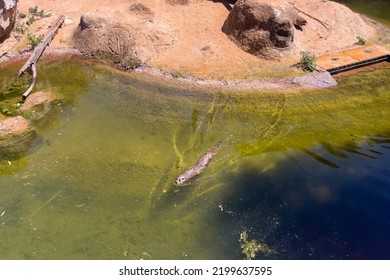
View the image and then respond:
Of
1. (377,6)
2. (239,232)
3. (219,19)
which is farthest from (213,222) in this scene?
(377,6)

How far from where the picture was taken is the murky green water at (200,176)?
30.1 ft

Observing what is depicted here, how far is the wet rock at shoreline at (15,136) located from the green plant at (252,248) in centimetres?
744

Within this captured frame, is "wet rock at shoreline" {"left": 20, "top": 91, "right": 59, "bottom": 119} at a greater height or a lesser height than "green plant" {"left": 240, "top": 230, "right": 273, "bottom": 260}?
lesser

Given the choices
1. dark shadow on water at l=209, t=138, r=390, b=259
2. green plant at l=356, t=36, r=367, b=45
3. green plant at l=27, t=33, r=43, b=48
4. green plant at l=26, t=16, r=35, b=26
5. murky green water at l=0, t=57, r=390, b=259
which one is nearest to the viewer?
dark shadow on water at l=209, t=138, r=390, b=259

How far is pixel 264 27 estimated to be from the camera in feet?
51.9

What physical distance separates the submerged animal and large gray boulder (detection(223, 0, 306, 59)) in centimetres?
636

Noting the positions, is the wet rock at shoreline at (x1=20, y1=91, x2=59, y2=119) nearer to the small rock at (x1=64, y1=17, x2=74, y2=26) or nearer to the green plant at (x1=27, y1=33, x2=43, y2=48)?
the green plant at (x1=27, y1=33, x2=43, y2=48)

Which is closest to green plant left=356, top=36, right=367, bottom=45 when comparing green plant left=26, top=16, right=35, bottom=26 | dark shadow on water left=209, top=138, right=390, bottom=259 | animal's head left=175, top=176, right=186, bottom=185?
dark shadow on water left=209, top=138, right=390, bottom=259

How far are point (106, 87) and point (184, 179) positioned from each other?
613 cm

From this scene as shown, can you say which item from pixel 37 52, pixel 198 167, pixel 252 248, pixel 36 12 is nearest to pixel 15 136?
pixel 37 52

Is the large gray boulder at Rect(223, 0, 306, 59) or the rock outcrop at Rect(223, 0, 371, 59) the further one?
the rock outcrop at Rect(223, 0, 371, 59)

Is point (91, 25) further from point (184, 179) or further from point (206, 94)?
point (184, 179)

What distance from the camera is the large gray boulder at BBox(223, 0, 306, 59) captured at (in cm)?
1559

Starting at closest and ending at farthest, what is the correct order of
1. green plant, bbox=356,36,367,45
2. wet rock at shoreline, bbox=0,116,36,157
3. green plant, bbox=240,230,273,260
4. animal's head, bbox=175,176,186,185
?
green plant, bbox=240,230,273,260 → animal's head, bbox=175,176,186,185 → wet rock at shoreline, bbox=0,116,36,157 → green plant, bbox=356,36,367,45
